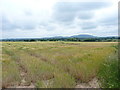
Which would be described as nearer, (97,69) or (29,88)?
(29,88)

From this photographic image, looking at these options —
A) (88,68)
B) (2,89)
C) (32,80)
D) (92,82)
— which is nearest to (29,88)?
(32,80)

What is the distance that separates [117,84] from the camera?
3668 millimetres

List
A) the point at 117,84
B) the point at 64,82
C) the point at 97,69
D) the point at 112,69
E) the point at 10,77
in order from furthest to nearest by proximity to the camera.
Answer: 1. the point at 97,69
2. the point at 10,77
3. the point at 112,69
4. the point at 64,82
5. the point at 117,84

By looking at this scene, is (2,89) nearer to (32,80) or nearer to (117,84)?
(32,80)

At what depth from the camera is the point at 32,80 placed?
4738mm

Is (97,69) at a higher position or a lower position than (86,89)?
higher

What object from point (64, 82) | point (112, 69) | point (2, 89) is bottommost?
point (2, 89)

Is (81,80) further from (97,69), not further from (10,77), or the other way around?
(10,77)

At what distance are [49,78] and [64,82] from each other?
1.11 meters

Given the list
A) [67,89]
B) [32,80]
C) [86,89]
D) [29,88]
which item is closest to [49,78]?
[32,80]

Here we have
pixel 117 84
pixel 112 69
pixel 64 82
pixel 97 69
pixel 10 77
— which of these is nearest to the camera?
pixel 117 84

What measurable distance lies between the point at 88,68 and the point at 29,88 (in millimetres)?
2792

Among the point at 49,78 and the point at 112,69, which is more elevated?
the point at 112,69

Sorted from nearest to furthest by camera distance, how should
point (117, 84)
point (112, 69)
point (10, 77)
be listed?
point (117, 84)
point (112, 69)
point (10, 77)
